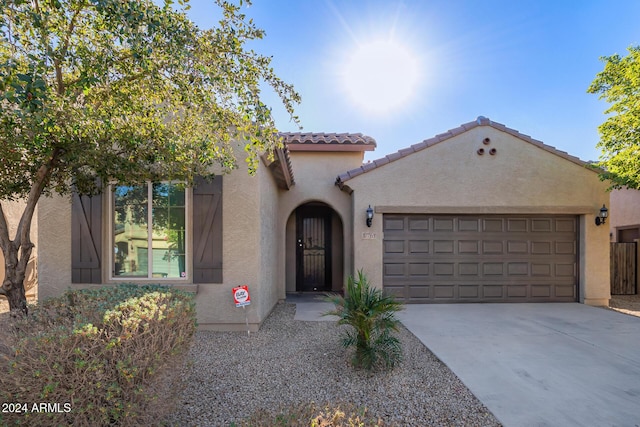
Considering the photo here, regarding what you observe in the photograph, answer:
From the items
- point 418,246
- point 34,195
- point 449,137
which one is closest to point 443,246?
point 418,246

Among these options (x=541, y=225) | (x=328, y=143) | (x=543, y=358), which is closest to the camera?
(x=543, y=358)

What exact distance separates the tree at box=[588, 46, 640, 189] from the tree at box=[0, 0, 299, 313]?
335 inches

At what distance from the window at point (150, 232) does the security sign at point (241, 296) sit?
49.8 inches

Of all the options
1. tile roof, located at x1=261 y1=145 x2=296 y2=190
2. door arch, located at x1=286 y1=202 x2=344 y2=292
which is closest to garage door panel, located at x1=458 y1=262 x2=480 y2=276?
door arch, located at x1=286 y1=202 x2=344 y2=292

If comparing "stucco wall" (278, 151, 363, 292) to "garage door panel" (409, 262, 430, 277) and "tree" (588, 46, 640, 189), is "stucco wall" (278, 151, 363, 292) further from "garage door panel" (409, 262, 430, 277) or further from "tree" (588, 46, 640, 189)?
"tree" (588, 46, 640, 189)

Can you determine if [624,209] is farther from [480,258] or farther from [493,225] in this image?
[480,258]

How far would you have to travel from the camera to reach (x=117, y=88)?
408 cm

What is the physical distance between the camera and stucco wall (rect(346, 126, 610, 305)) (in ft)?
29.5

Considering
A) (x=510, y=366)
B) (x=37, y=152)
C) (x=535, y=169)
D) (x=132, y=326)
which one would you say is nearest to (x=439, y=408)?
(x=510, y=366)

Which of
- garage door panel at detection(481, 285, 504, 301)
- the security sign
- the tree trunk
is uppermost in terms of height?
the tree trunk

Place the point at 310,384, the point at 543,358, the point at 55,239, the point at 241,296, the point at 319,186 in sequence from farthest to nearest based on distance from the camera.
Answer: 1. the point at 319,186
2. the point at 55,239
3. the point at 241,296
4. the point at 543,358
5. the point at 310,384

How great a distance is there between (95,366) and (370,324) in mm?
3352

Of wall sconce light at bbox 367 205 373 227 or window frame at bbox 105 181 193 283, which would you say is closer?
window frame at bbox 105 181 193 283

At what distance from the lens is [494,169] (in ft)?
29.7
